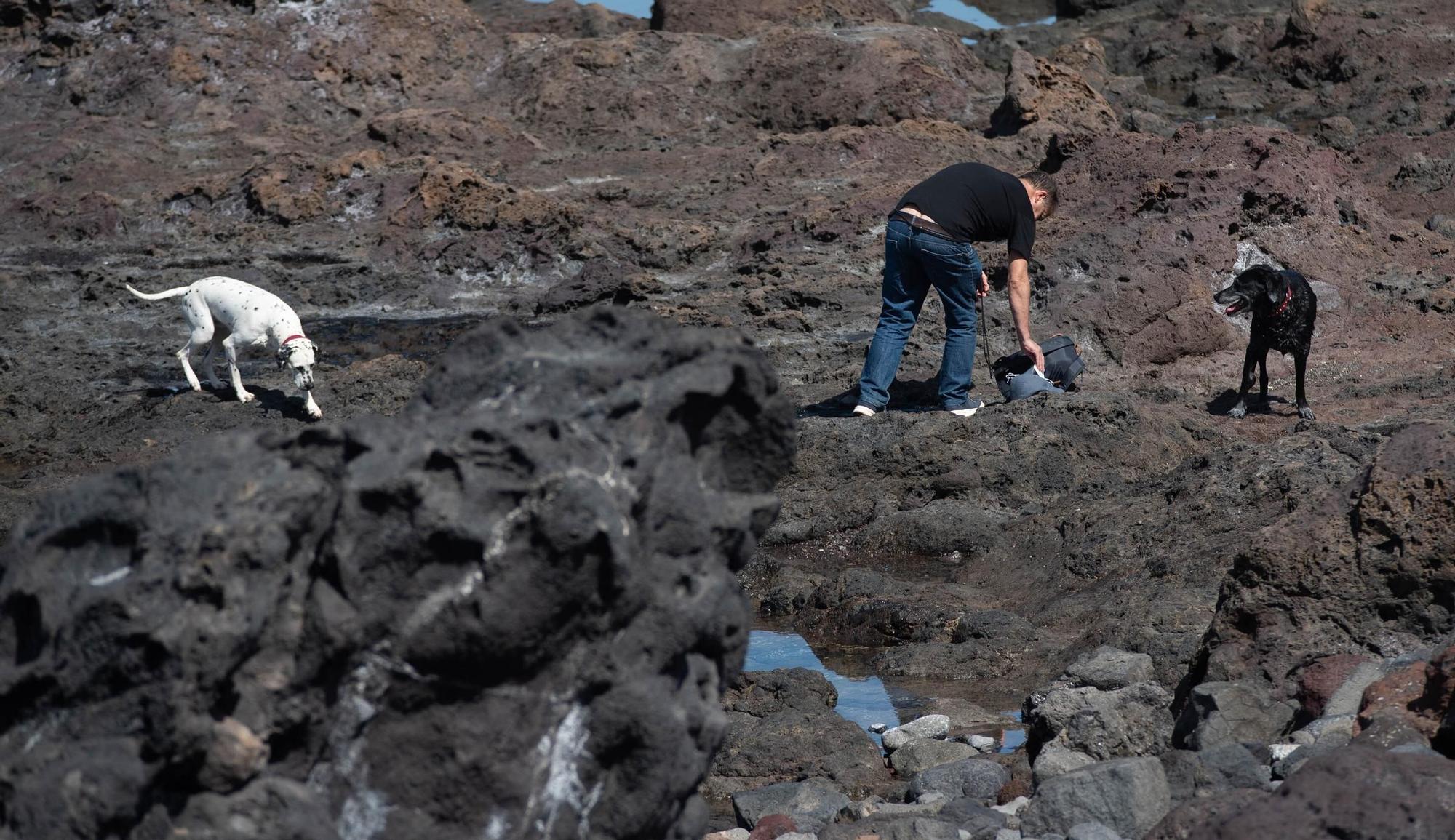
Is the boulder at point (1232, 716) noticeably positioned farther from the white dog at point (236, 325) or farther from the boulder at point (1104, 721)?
→ the white dog at point (236, 325)

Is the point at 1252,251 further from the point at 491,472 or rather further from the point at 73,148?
the point at 73,148

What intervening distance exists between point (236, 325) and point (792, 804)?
6.99 m

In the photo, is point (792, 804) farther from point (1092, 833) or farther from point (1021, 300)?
point (1021, 300)

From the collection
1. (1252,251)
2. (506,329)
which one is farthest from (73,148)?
(506,329)

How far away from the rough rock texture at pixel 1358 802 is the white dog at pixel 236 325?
25.4 ft

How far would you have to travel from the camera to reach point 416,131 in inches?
655

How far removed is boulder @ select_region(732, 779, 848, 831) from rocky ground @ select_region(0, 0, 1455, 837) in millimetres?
33

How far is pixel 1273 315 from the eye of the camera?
29.5 feet

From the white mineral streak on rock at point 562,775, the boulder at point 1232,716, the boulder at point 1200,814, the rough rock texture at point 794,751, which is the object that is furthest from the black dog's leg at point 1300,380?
the white mineral streak on rock at point 562,775

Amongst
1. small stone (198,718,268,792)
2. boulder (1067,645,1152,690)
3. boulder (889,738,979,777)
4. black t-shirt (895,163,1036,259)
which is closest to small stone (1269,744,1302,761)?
boulder (1067,645,1152,690)

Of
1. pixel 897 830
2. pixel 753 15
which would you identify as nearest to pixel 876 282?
pixel 897 830

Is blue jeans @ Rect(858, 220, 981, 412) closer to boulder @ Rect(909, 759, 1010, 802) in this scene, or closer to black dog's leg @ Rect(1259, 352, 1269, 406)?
black dog's leg @ Rect(1259, 352, 1269, 406)

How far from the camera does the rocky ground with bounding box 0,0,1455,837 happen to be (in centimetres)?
456

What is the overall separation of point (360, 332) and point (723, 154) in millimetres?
5749
